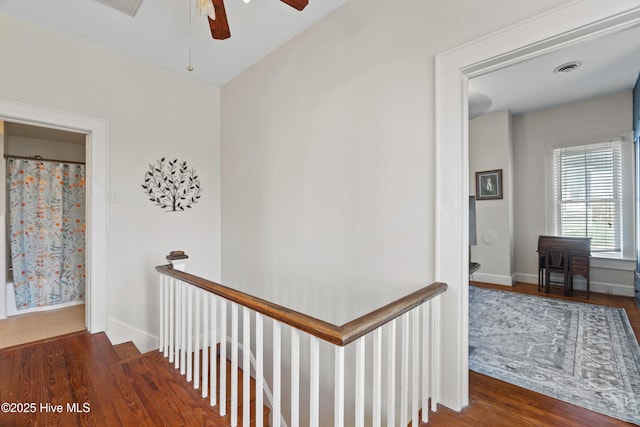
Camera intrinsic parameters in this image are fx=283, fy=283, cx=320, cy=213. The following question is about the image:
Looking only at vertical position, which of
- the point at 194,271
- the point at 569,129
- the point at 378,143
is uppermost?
the point at 569,129

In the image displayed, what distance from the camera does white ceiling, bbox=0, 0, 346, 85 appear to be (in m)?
2.18

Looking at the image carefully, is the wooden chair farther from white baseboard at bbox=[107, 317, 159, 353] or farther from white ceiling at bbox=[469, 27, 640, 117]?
white baseboard at bbox=[107, 317, 159, 353]

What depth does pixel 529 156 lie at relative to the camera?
4.59 m

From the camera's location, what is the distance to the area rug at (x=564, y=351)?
1.75 meters

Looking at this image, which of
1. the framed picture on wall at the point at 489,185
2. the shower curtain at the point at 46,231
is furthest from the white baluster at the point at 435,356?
the shower curtain at the point at 46,231

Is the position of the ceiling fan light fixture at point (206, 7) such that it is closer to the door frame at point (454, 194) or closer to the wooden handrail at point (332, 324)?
the door frame at point (454, 194)

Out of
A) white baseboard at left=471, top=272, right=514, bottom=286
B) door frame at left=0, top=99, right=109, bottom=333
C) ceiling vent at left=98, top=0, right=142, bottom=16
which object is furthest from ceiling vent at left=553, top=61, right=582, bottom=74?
door frame at left=0, top=99, right=109, bottom=333

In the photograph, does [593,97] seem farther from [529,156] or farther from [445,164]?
[445,164]

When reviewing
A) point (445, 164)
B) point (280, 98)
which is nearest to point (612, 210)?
point (445, 164)

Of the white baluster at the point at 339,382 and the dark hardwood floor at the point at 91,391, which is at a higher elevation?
the white baluster at the point at 339,382

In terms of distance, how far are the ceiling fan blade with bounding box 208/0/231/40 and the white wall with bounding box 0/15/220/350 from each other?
5.59 ft

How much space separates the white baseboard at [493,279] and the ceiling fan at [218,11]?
4703 mm

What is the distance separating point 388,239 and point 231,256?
2169mm

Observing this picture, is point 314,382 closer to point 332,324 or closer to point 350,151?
point 332,324
